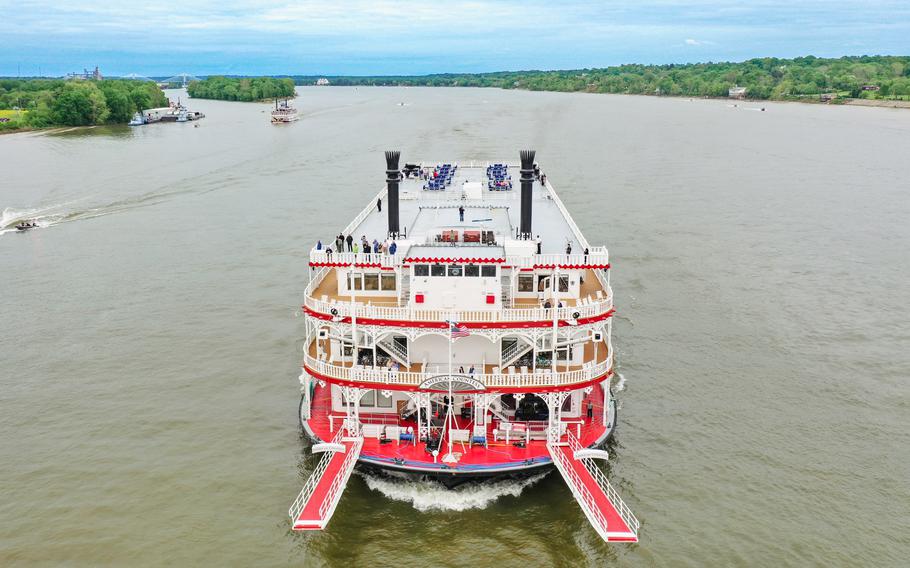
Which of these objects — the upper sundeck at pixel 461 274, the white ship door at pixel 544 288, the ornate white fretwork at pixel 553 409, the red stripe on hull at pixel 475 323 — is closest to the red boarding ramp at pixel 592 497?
the ornate white fretwork at pixel 553 409

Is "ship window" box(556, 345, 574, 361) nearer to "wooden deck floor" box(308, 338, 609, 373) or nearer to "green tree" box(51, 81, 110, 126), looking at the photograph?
"wooden deck floor" box(308, 338, 609, 373)

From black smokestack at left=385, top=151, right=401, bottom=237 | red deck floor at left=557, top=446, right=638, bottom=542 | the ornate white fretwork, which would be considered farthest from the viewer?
black smokestack at left=385, top=151, right=401, bottom=237

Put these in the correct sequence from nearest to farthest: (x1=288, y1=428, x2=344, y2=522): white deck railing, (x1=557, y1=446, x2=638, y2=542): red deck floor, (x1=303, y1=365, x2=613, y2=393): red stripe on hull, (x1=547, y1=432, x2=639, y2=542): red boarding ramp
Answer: (x1=557, y1=446, x2=638, y2=542): red deck floor, (x1=547, y1=432, x2=639, y2=542): red boarding ramp, (x1=288, y1=428, x2=344, y2=522): white deck railing, (x1=303, y1=365, x2=613, y2=393): red stripe on hull

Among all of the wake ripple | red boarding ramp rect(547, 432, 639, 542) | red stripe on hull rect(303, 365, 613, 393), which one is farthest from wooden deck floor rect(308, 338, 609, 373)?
the wake ripple

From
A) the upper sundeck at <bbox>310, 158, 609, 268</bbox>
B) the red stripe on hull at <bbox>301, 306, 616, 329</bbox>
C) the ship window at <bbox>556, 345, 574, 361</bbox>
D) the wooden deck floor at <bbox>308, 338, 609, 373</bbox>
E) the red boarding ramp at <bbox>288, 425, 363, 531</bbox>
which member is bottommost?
the red boarding ramp at <bbox>288, 425, 363, 531</bbox>

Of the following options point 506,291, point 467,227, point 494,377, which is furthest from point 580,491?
point 467,227

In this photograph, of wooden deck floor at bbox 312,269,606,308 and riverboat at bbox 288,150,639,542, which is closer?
riverboat at bbox 288,150,639,542

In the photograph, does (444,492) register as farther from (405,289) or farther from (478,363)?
(405,289)

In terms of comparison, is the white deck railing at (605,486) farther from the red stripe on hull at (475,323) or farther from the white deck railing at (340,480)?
the white deck railing at (340,480)
